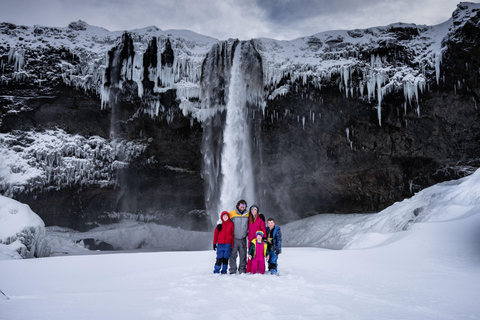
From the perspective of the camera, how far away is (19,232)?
37.3 feet

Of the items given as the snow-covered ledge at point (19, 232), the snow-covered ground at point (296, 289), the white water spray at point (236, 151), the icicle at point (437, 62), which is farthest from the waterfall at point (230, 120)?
the snow-covered ground at point (296, 289)

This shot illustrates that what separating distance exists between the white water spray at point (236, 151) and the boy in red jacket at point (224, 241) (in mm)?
15622

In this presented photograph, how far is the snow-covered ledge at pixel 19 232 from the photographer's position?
10.8 m

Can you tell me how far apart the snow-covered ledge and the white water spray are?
1172 centimetres

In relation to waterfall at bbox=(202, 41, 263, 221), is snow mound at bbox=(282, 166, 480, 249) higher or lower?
lower

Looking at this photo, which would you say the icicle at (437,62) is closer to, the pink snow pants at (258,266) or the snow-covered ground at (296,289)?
the snow-covered ground at (296,289)

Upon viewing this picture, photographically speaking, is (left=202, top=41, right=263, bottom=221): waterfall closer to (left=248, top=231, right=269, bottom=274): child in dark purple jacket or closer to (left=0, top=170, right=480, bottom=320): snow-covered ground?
(left=0, top=170, right=480, bottom=320): snow-covered ground

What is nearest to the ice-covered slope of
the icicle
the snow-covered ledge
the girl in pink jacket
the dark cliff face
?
the dark cliff face

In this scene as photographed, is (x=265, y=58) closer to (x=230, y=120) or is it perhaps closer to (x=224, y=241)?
(x=230, y=120)

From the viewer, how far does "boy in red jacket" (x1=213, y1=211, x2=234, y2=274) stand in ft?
19.5

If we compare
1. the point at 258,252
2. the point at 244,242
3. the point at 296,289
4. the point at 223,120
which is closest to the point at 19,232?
the point at 244,242

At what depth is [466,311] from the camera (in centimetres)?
281

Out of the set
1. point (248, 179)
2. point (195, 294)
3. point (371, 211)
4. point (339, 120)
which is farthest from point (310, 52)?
point (195, 294)

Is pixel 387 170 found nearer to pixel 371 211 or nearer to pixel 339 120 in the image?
pixel 371 211
